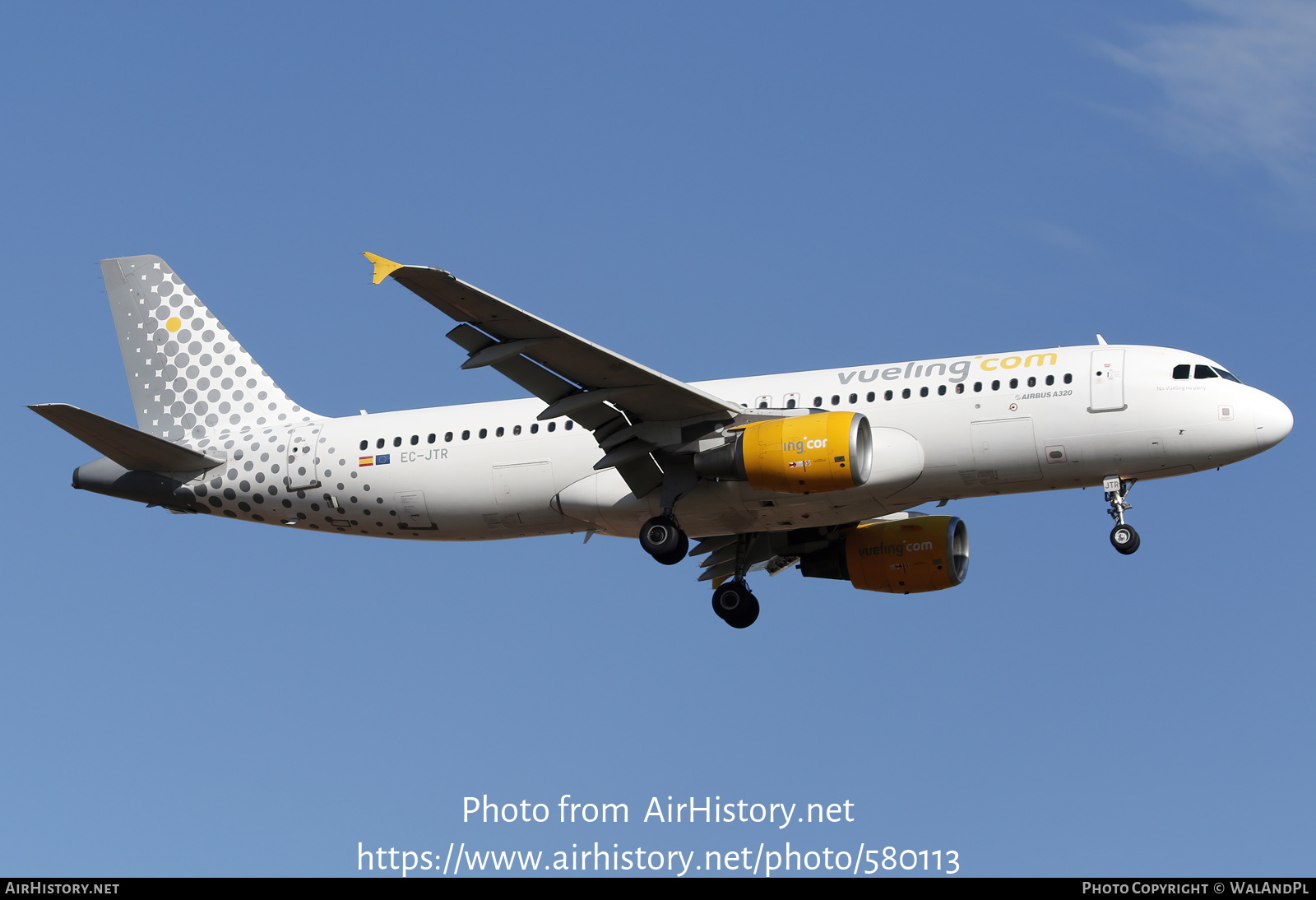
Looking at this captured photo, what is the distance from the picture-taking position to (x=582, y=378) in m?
31.5

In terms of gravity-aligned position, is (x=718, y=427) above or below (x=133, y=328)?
below

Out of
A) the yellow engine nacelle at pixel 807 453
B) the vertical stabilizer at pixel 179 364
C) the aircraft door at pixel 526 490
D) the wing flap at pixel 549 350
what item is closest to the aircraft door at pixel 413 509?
the aircraft door at pixel 526 490

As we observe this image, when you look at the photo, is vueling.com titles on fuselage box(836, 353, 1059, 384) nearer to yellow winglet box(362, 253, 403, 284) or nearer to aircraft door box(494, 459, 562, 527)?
aircraft door box(494, 459, 562, 527)

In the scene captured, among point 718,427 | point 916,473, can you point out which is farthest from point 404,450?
point 916,473

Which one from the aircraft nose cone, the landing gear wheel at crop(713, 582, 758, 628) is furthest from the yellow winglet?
the aircraft nose cone

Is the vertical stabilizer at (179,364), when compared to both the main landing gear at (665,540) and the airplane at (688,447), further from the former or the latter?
the main landing gear at (665,540)

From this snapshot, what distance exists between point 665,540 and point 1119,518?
918cm

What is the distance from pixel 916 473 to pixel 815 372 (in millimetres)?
3498

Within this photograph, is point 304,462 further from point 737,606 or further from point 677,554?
point 737,606

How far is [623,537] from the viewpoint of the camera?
116 feet

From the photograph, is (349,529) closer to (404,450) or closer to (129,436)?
Answer: (404,450)

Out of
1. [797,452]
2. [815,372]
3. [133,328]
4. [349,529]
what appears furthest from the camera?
[133,328]

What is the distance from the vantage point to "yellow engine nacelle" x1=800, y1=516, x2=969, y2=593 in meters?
36.6
